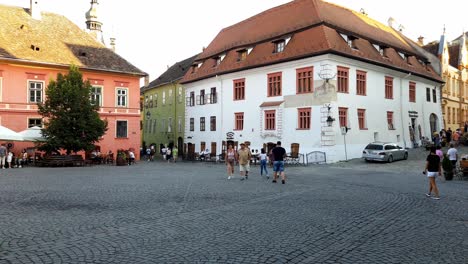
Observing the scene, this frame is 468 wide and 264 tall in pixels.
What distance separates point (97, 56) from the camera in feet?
131

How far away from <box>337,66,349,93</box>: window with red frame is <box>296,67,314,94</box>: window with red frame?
2.17 meters

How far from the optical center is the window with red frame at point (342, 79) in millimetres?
32719

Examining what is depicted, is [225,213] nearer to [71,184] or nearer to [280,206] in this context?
[280,206]

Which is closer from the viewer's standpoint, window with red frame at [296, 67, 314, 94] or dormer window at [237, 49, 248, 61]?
window with red frame at [296, 67, 314, 94]

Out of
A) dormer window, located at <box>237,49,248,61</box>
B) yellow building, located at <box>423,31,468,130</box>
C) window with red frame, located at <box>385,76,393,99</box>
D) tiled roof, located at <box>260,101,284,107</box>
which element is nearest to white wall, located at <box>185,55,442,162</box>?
tiled roof, located at <box>260,101,284,107</box>

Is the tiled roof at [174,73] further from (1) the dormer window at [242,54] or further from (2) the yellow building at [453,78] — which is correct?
(2) the yellow building at [453,78]

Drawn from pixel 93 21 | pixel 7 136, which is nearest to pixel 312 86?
pixel 7 136

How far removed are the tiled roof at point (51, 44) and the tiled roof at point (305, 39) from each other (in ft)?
32.5

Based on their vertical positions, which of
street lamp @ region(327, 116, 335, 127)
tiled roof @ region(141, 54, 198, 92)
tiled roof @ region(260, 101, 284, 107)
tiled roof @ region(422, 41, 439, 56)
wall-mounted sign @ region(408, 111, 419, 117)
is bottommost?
street lamp @ region(327, 116, 335, 127)

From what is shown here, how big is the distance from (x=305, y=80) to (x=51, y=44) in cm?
2383

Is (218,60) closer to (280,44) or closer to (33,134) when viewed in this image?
(280,44)

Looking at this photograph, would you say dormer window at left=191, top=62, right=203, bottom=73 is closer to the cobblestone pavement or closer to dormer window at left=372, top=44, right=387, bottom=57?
dormer window at left=372, top=44, right=387, bottom=57

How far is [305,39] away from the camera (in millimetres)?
33969

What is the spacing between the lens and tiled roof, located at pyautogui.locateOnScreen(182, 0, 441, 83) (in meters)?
33.4
